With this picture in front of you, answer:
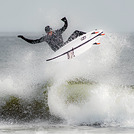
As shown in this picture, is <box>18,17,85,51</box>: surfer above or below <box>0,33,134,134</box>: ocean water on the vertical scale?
above

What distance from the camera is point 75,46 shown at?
44.6 feet

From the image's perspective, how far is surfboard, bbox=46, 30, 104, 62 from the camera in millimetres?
13562

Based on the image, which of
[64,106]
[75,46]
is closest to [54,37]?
[75,46]

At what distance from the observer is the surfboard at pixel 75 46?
13.6 metres

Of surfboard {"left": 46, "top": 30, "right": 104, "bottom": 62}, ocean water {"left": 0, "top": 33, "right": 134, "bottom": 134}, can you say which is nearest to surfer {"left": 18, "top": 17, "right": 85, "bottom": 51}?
surfboard {"left": 46, "top": 30, "right": 104, "bottom": 62}

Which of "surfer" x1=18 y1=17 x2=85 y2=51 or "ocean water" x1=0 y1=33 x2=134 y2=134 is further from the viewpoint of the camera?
"surfer" x1=18 y1=17 x2=85 y2=51

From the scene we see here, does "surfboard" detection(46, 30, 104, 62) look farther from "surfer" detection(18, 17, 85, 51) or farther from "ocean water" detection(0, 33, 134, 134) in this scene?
"ocean water" detection(0, 33, 134, 134)

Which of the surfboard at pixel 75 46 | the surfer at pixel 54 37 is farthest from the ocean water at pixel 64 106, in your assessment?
the surfer at pixel 54 37

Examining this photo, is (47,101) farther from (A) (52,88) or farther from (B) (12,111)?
(B) (12,111)

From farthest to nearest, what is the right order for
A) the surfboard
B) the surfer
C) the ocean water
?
the surfboard
the surfer
the ocean water

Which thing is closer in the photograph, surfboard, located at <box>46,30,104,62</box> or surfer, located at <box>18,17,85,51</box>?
surfer, located at <box>18,17,85,51</box>

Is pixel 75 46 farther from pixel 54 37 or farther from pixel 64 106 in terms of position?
pixel 64 106

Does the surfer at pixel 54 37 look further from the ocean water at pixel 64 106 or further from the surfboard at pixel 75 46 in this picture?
the ocean water at pixel 64 106

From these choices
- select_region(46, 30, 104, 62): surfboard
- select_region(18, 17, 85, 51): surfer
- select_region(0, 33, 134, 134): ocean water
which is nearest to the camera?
select_region(0, 33, 134, 134): ocean water
